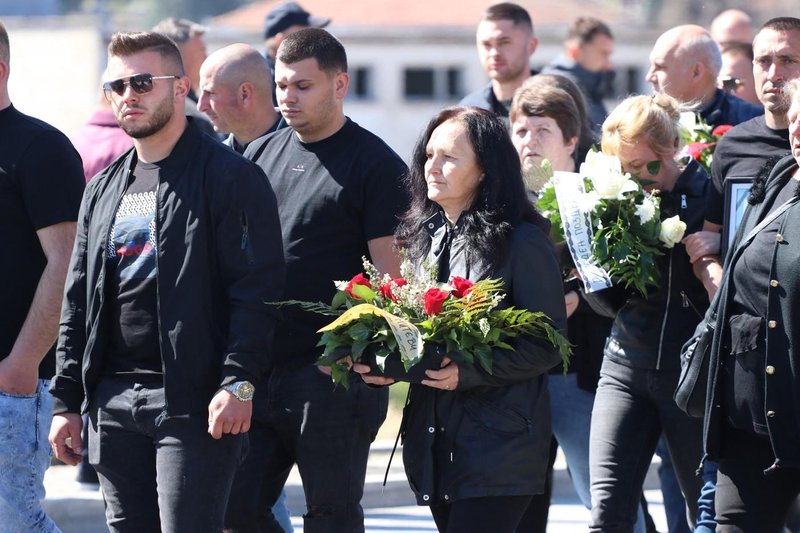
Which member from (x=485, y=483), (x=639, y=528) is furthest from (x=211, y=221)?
(x=639, y=528)

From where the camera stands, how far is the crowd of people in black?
5.00 meters

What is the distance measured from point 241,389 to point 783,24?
2.76 m

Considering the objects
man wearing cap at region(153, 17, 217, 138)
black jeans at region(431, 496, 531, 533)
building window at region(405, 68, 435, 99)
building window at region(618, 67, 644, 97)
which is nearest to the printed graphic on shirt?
→ black jeans at region(431, 496, 531, 533)

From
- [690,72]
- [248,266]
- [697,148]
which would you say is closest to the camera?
[248,266]

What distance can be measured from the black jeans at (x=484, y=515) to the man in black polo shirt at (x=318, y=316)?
0.92 metres

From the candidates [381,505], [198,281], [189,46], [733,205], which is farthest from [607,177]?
[189,46]

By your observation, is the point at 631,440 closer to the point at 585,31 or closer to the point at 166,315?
the point at 166,315

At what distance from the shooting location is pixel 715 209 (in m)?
5.92

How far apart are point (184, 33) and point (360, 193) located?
154 inches

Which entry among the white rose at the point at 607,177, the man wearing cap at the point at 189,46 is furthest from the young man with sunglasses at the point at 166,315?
the man wearing cap at the point at 189,46

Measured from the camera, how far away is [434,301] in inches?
189

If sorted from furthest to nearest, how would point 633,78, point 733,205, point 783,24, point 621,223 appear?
point 633,78, point 783,24, point 621,223, point 733,205

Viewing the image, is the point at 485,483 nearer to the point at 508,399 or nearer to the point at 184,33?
the point at 508,399

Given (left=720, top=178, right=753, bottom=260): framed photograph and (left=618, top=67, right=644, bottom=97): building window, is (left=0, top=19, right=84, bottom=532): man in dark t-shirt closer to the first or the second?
(left=720, top=178, right=753, bottom=260): framed photograph
